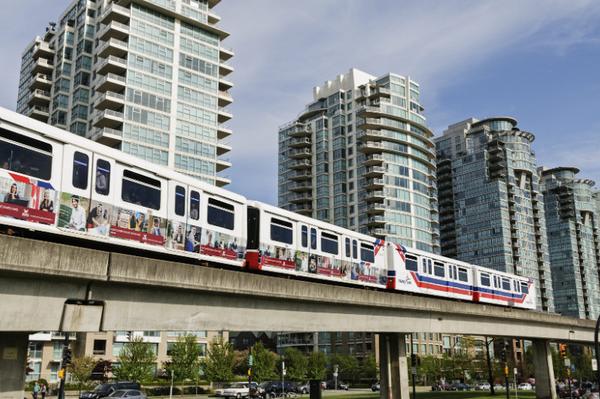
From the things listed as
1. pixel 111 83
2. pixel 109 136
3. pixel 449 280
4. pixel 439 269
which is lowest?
pixel 449 280

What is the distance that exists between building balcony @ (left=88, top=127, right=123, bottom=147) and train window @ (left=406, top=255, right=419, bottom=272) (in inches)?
1806

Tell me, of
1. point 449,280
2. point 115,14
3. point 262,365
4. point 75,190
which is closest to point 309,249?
point 75,190

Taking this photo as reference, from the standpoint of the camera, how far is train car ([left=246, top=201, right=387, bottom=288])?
26938mm

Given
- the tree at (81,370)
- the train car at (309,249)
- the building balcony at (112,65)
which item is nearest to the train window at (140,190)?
the train car at (309,249)

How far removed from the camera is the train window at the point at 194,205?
77.4 feet

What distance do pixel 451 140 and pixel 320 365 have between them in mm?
81720

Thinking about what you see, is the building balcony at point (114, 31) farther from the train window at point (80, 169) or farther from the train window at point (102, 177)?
the train window at point (80, 169)

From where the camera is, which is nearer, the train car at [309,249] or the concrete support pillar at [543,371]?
the train car at [309,249]

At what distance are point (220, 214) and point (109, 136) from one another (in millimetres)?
51316

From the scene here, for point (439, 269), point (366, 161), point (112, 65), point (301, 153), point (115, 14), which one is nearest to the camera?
point (439, 269)

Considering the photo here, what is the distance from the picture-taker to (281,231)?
28.2 m

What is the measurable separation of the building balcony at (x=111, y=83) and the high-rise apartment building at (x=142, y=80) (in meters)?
0.12

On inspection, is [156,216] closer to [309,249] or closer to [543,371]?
[309,249]

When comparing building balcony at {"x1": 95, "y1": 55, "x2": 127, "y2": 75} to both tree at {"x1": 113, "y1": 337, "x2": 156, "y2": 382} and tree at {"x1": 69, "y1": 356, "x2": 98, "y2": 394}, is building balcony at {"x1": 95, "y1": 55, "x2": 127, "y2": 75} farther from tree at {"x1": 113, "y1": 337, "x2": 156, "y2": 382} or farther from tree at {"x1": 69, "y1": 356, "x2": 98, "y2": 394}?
tree at {"x1": 69, "y1": 356, "x2": 98, "y2": 394}
